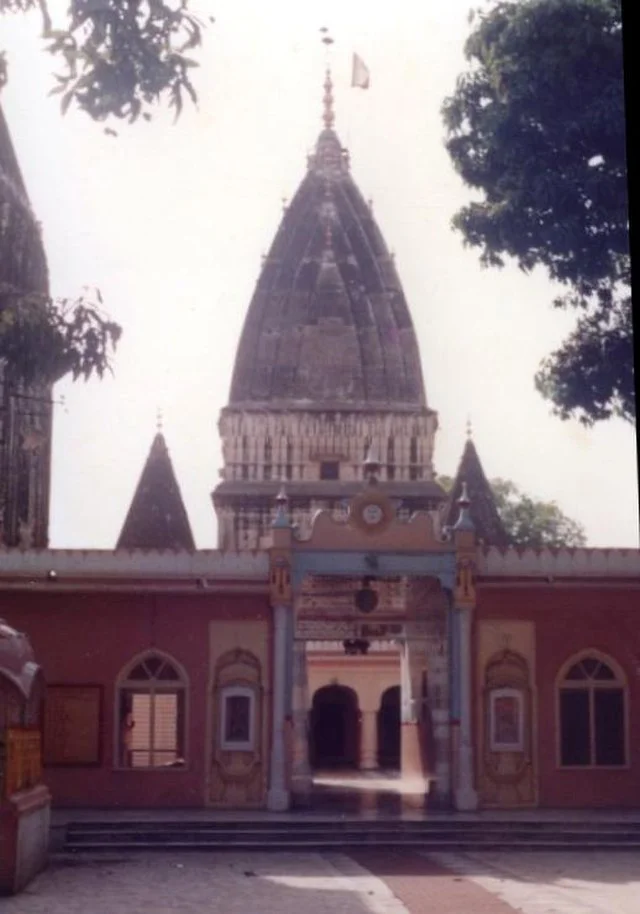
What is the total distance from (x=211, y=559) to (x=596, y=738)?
525 cm

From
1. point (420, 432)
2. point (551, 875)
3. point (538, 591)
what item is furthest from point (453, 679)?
point (420, 432)

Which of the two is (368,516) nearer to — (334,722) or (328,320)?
(334,722)

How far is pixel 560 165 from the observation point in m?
19.8

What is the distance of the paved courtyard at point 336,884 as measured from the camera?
13.3 m

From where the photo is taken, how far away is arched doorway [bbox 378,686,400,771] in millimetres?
38750

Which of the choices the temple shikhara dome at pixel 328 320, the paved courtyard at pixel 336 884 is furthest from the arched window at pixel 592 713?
the temple shikhara dome at pixel 328 320

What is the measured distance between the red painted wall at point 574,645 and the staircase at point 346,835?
6.28ft

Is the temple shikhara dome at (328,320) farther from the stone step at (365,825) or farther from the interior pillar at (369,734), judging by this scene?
the stone step at (365,825)

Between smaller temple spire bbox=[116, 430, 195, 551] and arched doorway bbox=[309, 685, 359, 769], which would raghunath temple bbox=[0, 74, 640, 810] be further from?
arched doorway bbox=[309, 685, 359, 769]

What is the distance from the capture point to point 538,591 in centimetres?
2139

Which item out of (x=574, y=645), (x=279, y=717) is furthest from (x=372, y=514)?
(x=574, y=645)

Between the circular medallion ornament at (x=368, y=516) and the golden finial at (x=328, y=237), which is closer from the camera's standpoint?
the circular medallion ornament at (x=368, y=516)

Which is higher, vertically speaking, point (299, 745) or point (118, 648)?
point (118, 648)

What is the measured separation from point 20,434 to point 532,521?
14.6 m
